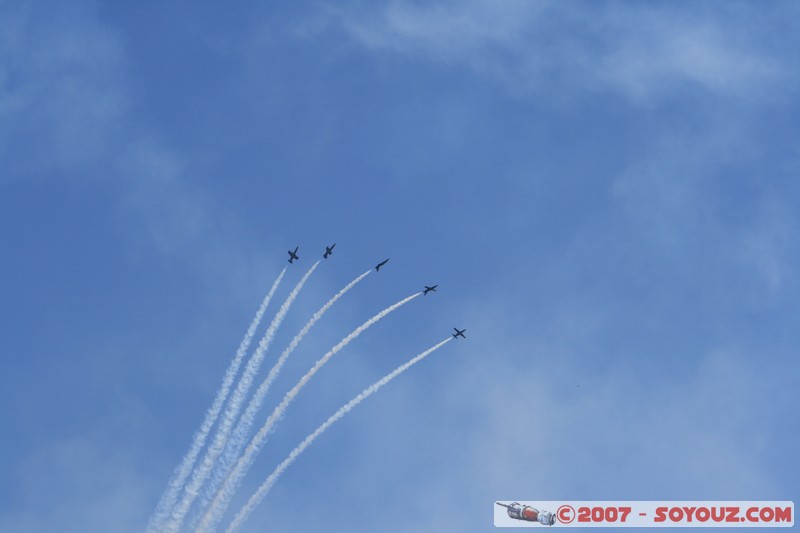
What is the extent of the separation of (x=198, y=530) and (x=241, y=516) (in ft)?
26.1

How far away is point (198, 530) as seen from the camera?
19775 cm

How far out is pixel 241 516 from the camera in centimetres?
19675
